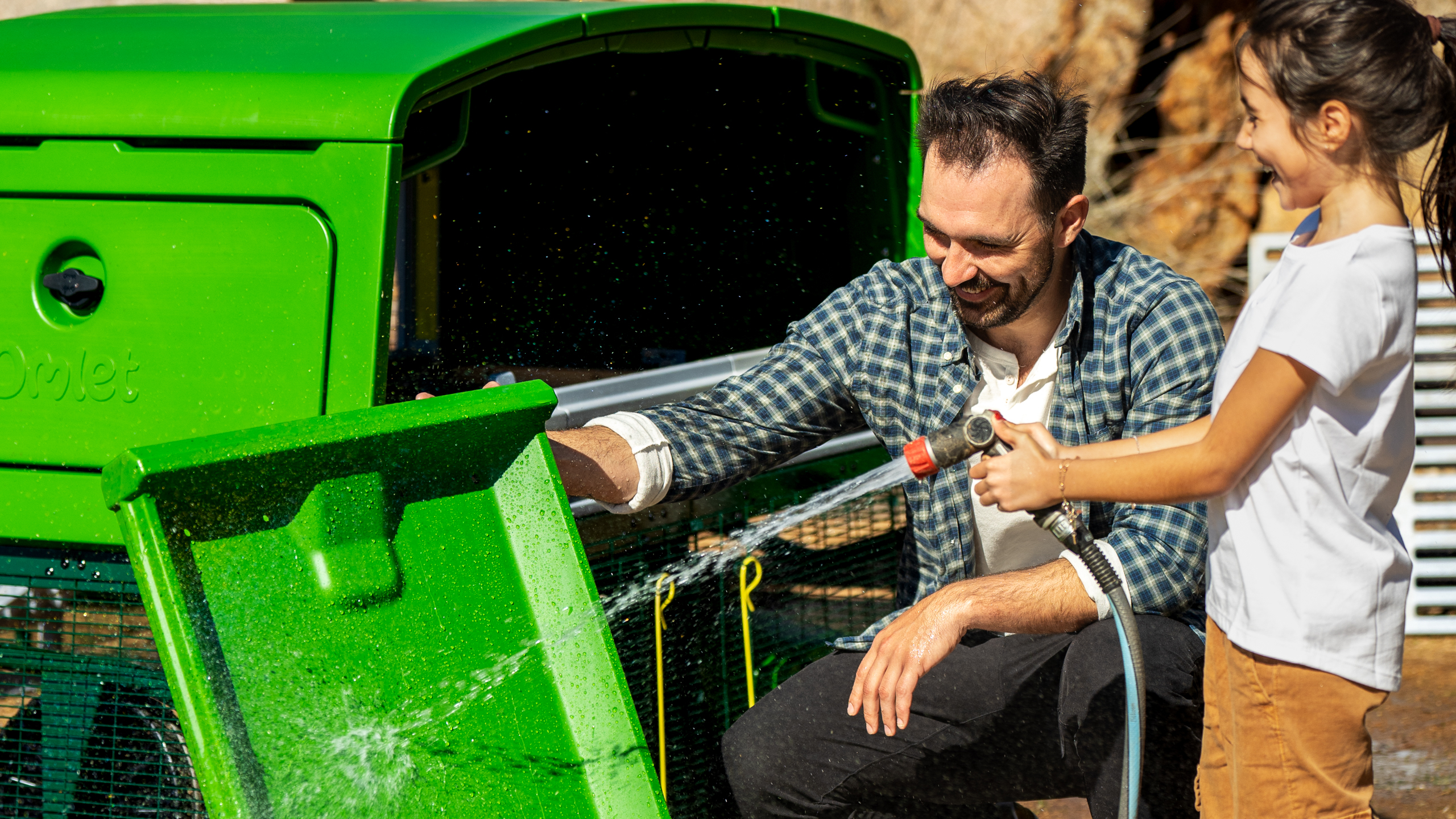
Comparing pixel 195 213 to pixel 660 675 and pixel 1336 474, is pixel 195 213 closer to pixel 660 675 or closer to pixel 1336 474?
pixel 660 675

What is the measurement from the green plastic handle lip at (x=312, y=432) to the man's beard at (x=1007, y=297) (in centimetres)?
88

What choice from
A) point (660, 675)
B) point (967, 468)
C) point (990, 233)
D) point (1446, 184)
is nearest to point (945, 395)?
point (967, 468)

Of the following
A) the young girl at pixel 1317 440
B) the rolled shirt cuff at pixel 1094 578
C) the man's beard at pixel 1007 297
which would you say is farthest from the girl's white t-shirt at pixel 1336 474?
the man's beard at pixel 1007 297

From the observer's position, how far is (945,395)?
2.54 meters

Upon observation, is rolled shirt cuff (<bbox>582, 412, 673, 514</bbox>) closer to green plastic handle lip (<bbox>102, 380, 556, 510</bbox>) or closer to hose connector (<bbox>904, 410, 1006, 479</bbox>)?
green plastic handle lip (<bbox>102, 380, 556, 510</bbox>)

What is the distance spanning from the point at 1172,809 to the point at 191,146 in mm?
2030

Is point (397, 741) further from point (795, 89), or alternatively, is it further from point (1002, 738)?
point (795, 89)

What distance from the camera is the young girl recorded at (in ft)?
5.85

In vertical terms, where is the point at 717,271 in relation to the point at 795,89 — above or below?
below

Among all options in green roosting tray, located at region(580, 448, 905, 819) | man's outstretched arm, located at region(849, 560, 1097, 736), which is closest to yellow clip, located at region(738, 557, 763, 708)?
green roosting tray, located at region(580, 448, 905, 819)

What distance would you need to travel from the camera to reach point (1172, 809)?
2289mm

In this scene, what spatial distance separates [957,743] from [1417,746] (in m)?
2.20

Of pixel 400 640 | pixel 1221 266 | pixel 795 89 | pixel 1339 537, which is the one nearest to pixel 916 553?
pixel 1339 537

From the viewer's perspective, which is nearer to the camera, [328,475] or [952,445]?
[328,475]
